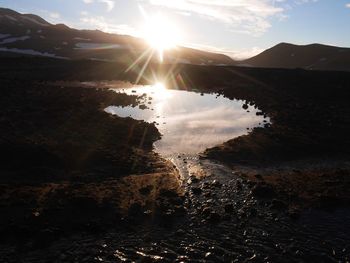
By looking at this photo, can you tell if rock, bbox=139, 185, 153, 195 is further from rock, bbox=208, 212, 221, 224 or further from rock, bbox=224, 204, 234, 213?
rock, bbox=224, 204, 234, 213

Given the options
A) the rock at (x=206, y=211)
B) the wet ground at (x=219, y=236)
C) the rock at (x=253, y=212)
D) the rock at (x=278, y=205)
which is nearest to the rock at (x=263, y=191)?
the wet ground at (x=219, y=236)

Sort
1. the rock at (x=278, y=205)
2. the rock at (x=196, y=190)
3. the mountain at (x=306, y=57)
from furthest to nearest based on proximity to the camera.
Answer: the mountain at (x=306, y=57) < the rock at (x=196, y=190) < the rock at (x=278, y=205)

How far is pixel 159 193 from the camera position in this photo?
71.7 feet

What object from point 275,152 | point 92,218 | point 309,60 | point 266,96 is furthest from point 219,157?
point 309,60

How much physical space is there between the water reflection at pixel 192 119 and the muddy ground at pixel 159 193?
169cm

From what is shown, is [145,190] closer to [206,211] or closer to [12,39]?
[206,211]

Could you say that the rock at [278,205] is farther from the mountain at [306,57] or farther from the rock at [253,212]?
the mountain at [306,57]

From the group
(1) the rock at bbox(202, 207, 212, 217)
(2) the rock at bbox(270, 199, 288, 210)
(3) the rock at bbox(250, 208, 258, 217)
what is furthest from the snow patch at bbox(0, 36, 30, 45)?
(3) the rock at bbox(250, 208, 258, 217)

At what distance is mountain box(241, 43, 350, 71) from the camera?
5448 inches

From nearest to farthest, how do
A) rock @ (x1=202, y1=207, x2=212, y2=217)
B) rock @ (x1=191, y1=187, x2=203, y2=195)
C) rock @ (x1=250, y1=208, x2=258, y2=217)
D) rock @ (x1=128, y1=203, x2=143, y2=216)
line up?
rock @ (x1=128, y1=203, x2=143, y2=216) < rock @ (x1=202, y1=207, x2=212, y2=217) < rock @ (x1=250, y1=208, x2=258, y2=217) < rock @ (x1=191, y1=187, x2=203, y2=195)

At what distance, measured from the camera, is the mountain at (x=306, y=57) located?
138 meters

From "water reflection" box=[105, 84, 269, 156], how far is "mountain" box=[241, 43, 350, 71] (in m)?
89.6

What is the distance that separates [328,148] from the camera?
3372 centimetres

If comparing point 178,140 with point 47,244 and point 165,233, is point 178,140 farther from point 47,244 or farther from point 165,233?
point 47,244
